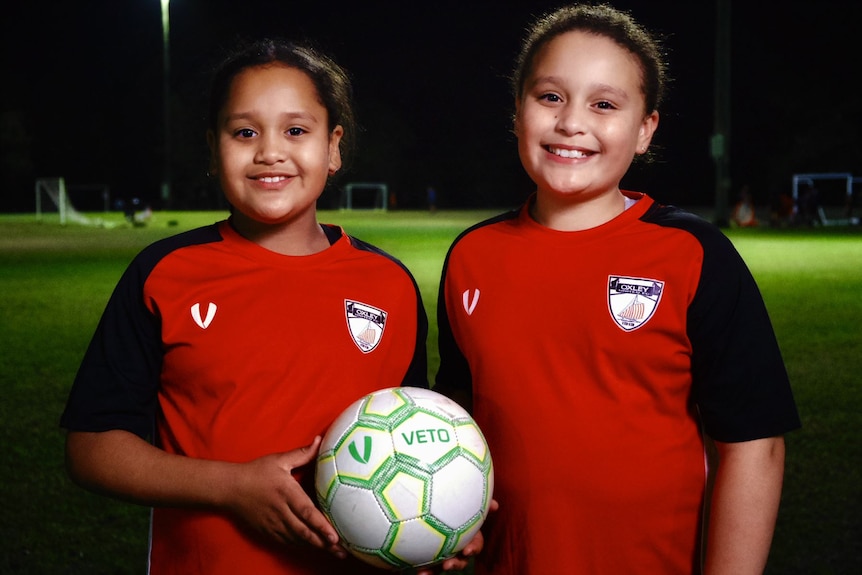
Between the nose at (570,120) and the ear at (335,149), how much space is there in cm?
61

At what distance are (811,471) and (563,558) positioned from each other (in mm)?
2864

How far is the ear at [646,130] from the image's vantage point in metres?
2.30

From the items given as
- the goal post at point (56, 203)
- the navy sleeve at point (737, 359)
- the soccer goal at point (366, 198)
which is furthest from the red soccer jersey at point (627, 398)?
the soccer goal at point (366, 198)

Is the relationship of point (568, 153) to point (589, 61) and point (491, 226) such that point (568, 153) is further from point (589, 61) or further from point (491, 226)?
point (491, 226)

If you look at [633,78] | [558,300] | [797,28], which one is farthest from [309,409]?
Result: [797,28]

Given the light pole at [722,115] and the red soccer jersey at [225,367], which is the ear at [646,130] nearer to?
the red soccer jersey at [225,367]

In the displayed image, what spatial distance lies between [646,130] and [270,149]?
0.96 metres

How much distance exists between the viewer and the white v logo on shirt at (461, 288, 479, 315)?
226 cm

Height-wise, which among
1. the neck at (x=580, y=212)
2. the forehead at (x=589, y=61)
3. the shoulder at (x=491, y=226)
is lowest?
the shoulder at (x=491, y=226)

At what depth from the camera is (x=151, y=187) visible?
57.8 m

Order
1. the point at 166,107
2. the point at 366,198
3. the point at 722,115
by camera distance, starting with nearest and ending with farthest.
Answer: the point at 722,115
the point at 166,107
the point at 366,198

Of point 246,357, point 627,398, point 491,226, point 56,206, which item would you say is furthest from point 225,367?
point 56,206

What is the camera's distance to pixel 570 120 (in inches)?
84.1

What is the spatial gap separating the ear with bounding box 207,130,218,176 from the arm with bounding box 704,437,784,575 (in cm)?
143
